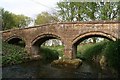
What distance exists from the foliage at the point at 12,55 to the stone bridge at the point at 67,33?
1.98 meters

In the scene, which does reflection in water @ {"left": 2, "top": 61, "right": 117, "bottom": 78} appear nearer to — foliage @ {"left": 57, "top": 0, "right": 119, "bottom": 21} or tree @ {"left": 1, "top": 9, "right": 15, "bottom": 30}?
foliage @ {"left": 57, "top": 0, "right": 119, "bottom": 21}

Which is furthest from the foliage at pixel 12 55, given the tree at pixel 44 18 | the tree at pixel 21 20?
the tree at pixel 21 20

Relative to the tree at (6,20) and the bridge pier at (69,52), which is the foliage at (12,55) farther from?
the tree at (6,20)

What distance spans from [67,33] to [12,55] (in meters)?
6.11

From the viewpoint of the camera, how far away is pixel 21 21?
53.3 metres

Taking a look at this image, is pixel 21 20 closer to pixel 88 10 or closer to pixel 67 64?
pixel 88 10

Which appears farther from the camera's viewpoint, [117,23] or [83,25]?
[83,25]

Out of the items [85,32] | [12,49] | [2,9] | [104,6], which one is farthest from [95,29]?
[2,9]

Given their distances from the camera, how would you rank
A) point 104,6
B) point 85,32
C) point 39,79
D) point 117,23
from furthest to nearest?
point 104,6 → point 85,32 → point 117,23 → point 39,79

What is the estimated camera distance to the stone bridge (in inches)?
886

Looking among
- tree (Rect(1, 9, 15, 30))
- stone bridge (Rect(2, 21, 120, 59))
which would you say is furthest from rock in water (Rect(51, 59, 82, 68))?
tree (Rect(1, 9, 15, 30))

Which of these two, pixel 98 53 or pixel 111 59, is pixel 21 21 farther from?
pixel 111 59

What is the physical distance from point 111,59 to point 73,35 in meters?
8.47

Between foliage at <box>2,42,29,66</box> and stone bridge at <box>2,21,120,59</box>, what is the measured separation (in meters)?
1.98
